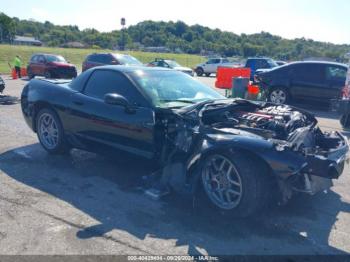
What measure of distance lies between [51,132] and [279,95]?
28.4ft

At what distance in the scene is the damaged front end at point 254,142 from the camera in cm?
365

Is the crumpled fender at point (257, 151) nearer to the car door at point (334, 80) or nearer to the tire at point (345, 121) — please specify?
the tire at point (345, 121)

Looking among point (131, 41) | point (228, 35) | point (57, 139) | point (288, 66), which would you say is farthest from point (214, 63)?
point (228, 35)

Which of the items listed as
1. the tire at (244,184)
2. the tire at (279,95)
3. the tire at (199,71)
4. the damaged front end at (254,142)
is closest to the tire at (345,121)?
the tire at (279,95)

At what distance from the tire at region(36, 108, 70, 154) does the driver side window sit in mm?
802

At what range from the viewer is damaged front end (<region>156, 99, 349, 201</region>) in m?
3.65

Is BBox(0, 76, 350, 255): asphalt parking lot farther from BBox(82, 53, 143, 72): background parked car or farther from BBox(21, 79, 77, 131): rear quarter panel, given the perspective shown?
BBox(82, 53, 143, 72): background parked car

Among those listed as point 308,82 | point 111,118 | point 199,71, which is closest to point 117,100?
point 111,118

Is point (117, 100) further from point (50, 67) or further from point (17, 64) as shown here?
point (17, 64)

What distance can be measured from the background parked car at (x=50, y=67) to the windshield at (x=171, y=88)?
15945 millimetres

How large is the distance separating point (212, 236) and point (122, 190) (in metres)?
1.52

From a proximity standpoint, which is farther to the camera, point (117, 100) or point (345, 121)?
point (345, 121)

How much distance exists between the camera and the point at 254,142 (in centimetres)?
380

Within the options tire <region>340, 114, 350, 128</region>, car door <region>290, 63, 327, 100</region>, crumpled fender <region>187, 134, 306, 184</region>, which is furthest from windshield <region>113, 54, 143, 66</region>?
crumpled fender <region>187, 134, 306, 184</region>
